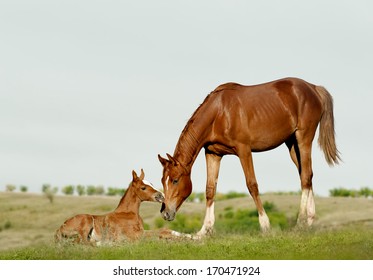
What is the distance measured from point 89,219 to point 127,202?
89 centimetres

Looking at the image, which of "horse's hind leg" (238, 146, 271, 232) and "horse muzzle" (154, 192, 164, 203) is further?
"horse's hind leg" (238, 146, 271, 232)

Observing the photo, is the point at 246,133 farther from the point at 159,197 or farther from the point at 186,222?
the point at 186,222

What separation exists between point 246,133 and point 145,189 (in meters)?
2.43

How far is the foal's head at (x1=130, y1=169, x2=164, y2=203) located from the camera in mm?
13617

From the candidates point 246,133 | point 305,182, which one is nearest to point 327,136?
point 305,182

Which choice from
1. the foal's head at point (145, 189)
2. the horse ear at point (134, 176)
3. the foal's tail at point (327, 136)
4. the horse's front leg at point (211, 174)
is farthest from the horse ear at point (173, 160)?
the foal's tail at point (327, 136)

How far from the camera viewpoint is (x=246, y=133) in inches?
554

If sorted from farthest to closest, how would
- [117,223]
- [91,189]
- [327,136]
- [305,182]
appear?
[91,189]
[327,136]
[305,182]
[117,223]

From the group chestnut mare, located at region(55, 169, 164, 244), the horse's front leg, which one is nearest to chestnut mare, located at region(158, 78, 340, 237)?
the horse's front leg

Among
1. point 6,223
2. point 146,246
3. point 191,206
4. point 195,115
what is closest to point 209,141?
point 195,115

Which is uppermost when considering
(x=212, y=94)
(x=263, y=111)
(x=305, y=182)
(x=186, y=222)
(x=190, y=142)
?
(x=212, y=94)

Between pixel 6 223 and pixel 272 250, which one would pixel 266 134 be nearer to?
pixel 272 250

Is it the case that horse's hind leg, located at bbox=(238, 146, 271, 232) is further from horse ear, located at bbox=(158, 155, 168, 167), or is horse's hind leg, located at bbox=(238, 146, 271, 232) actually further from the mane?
horse ear, located at bbox=(158, 155, 168, 167)

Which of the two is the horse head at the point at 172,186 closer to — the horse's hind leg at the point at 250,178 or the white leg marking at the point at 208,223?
the white leg marking at the point at 208,223
